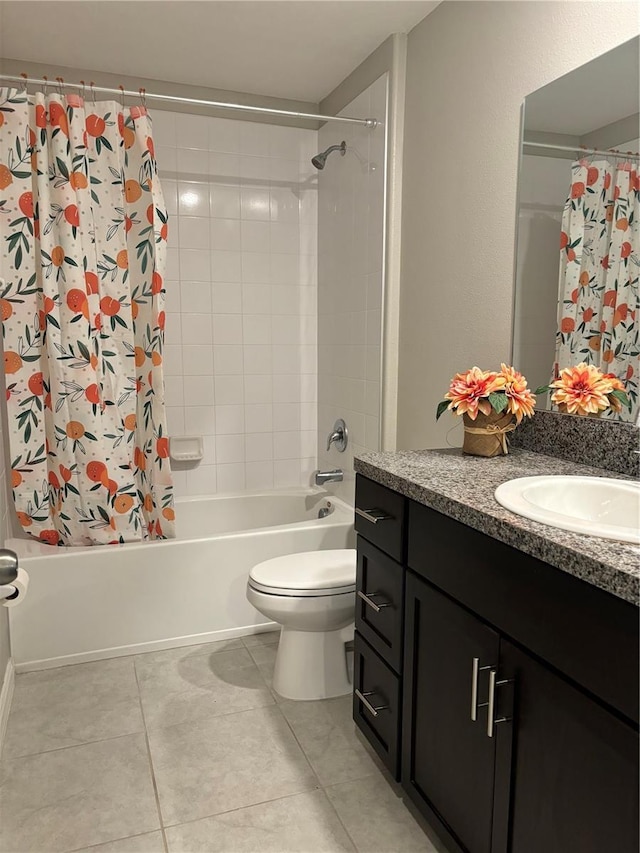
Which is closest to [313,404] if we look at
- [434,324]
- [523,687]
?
[434,324]

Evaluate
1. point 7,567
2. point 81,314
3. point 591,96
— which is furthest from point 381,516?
point 81,314

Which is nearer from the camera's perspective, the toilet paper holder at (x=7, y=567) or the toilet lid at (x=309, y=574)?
the toilet paper holder at (x=7, y=567)

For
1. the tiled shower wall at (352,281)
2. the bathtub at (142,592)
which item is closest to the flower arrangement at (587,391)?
the tiled shower wall at (352,281)

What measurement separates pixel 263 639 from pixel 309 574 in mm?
640

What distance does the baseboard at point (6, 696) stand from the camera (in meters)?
1.99

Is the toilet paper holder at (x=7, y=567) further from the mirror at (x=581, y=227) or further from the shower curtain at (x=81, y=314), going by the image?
the shower curtain at (x=81, y=314)

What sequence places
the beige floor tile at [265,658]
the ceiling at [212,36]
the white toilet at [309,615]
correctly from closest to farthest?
the white toilet at [309,615], the ceiling at [212,36], the beige floor tile at [265,658]

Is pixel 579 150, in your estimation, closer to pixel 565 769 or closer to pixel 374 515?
pixel 374 515

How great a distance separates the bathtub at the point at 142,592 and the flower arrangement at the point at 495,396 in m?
1.17

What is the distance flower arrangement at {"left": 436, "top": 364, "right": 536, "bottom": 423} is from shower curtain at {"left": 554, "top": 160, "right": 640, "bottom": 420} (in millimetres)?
121

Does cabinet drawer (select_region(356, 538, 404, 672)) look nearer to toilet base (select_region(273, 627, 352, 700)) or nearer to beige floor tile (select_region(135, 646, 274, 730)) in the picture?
toilet base (select_region(273, 627, 352, 700))

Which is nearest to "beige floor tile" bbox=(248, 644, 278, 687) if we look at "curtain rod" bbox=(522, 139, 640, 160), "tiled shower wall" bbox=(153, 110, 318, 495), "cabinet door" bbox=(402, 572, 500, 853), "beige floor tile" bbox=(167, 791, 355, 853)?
"beige floor tile" bbox=(167, 791, 355, 853)

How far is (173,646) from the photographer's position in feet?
8.39

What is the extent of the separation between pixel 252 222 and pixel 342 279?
1.89 feet
